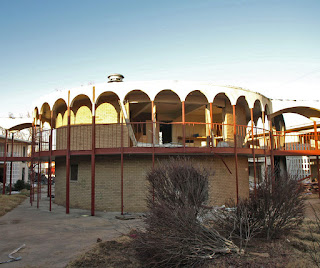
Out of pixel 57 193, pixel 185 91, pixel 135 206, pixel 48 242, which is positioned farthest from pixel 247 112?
pixel 48 242

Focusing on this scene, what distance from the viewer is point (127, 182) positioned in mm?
15062

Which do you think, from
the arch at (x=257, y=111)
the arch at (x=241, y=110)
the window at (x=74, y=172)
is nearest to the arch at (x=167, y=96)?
the arch at (x=241, y=110)

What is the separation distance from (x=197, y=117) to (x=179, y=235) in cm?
1475

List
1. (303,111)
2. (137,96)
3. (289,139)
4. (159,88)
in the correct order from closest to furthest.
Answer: (159,88), (137,96), (303,111), (289,139)

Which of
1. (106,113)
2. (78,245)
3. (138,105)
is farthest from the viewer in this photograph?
(138,105)

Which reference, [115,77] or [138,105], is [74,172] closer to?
[138,105]

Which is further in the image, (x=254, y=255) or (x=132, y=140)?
(x=132, y=140)

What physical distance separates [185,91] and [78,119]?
6.26m

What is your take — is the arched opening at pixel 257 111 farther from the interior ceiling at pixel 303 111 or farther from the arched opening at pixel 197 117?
the arched opening at pixel 197 117

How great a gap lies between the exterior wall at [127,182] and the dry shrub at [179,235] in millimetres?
7076

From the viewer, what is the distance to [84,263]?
682cm

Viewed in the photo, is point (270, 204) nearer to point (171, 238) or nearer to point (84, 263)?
point (171, 238)

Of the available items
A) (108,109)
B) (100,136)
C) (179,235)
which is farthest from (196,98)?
(179,235)

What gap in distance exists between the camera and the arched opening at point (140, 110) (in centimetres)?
1614
